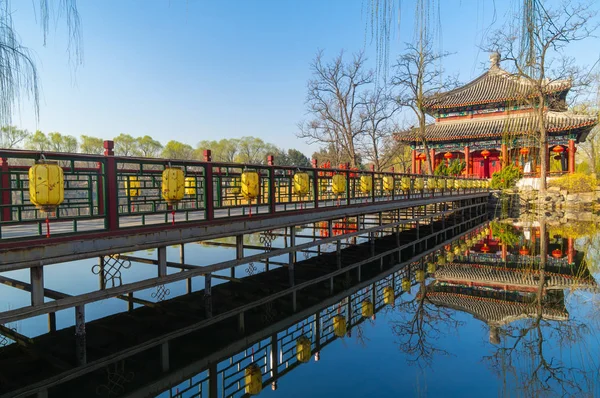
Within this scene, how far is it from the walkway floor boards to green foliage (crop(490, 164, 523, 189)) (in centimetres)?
1880

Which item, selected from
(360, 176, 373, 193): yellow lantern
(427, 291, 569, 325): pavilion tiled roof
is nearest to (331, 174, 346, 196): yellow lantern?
(360, 176, 373, 193): yellow lantern

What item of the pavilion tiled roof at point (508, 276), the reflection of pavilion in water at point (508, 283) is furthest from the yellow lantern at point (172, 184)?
the pavilion tiled roof at point (508, 276)

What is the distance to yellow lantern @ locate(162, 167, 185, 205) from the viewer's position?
504cm

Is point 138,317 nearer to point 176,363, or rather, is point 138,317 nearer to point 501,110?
point 176,363

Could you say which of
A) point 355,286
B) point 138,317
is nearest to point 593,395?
point 355,286

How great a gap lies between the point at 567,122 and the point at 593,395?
24461mm

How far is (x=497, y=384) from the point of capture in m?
4.88

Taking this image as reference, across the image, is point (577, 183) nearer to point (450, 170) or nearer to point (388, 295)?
point (450, 170)

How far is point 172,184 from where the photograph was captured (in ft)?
16.6

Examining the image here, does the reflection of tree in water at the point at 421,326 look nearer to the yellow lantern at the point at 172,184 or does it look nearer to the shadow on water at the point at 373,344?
the shadow on water at the point at 373,344

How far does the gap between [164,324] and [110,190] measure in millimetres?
2630

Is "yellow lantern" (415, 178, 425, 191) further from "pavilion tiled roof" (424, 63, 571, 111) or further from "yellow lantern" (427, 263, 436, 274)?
"pavilion tiled roof" (424, 63, 571, 111)

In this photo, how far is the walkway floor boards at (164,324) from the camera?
15.8ft

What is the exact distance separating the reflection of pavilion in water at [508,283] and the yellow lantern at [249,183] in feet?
15.2
